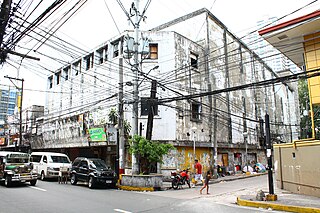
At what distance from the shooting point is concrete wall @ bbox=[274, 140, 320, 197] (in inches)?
466

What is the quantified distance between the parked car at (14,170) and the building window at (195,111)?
12.6m

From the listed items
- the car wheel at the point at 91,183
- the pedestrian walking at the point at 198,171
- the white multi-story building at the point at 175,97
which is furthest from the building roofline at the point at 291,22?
the car wheel at the point at 91,183

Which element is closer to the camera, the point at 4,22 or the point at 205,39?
the point at 4,22

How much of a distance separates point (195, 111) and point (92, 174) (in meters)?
10.5

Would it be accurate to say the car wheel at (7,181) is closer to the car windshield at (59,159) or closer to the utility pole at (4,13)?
the car windshield at (59,159)

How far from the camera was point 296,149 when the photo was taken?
13234mm

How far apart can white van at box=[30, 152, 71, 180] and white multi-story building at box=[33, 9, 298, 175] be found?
223 cm

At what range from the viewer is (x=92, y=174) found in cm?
1583

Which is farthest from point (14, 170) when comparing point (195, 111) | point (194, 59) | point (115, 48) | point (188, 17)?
point (188, 17)

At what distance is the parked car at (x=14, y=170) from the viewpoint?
1516 centimetres

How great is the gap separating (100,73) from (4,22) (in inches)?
683

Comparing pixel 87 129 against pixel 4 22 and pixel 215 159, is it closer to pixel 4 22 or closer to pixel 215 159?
pixel 215 159

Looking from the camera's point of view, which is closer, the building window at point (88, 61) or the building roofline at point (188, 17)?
the building roofline at point (188, 17)

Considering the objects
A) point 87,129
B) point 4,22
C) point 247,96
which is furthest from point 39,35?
point 247,96
